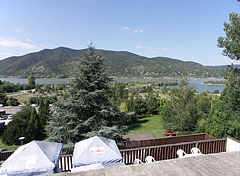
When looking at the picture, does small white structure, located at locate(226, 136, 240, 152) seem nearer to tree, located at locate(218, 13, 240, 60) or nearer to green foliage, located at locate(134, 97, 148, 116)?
tree, located at locate(218, 13, 240, 60)

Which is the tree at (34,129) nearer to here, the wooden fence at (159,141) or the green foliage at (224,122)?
the wooden fence at (159,141)

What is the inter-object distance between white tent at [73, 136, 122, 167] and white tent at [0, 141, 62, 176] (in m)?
0.56

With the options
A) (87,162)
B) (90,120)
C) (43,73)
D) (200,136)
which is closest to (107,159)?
(87,162)

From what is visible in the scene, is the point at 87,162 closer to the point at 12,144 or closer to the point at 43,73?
the point at 12,144

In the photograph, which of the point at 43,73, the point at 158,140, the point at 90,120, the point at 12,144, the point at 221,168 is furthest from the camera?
the point at 43,73

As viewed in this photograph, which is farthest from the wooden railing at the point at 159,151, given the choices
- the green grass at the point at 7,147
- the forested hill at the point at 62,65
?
the forested hill at the point at 62,65

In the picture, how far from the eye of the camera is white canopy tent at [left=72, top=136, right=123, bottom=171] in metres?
3.75

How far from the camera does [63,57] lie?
150625 millimetres

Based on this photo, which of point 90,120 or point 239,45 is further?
point 90,120

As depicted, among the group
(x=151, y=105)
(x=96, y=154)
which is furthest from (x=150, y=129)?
(x=96, y=154)

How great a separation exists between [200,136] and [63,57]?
157 meters

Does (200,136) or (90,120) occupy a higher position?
(90,120)

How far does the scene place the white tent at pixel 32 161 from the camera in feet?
10.5

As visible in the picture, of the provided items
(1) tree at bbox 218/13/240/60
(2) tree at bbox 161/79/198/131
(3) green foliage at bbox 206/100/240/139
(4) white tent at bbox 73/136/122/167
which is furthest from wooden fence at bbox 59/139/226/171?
(2) tree at bbox 161/79/198/131
